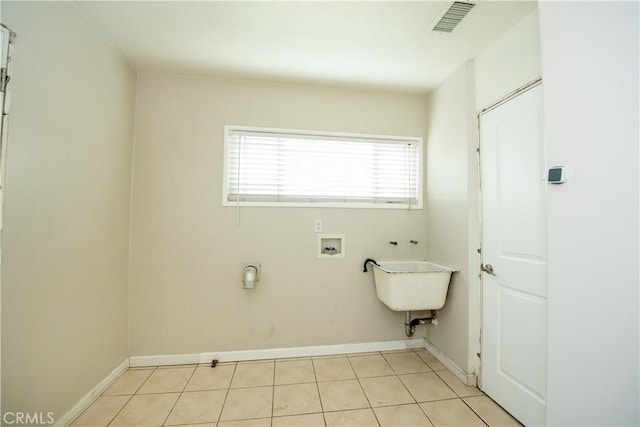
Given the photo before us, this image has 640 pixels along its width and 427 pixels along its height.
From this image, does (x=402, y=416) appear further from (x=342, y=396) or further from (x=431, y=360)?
(x=431, y=360)

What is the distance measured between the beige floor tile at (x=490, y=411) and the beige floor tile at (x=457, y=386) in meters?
0.04

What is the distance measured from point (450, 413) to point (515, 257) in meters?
1.12

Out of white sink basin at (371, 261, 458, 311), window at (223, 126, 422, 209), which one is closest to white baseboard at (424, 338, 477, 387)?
white sink basin at (371, 261, 458, 311)

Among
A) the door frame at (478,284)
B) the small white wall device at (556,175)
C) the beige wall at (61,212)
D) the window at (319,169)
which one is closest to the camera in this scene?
the small white wall device at (556,175)

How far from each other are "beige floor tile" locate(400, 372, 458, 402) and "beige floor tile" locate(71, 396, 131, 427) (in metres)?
2.04

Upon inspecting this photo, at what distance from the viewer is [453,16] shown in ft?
5.29

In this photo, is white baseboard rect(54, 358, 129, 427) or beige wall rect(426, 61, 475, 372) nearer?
white baseboard rect(54, 358, 129, 427)

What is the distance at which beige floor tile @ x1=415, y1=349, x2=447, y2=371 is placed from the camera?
7.30 ft

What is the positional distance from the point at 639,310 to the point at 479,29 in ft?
5.95

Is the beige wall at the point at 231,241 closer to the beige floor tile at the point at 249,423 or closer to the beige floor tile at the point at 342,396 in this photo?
the beige floor tile at the point at 342,396

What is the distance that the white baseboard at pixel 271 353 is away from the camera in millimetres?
2209

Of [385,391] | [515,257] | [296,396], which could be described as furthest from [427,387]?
[515,257]

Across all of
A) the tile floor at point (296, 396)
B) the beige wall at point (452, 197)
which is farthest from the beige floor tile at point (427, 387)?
the beige wall at point (452, 197)

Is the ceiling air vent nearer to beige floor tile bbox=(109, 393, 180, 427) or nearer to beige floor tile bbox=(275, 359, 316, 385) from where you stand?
beige floor tile bbox=(275, 359, 316, 385)
